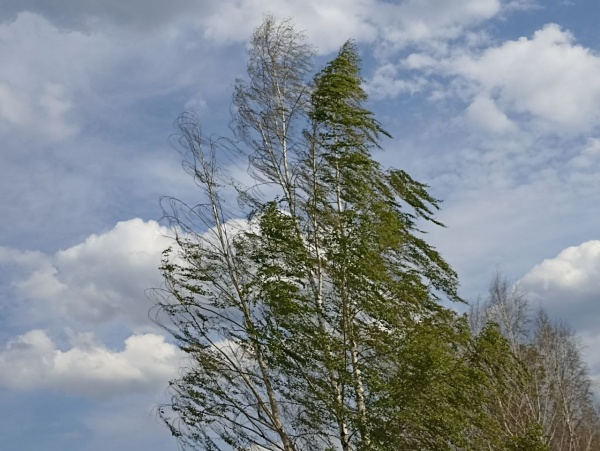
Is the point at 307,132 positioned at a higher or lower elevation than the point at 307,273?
higher

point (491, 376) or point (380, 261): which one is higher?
point (380, 261)

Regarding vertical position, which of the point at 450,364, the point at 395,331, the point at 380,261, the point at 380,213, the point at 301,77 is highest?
the point at 301,77

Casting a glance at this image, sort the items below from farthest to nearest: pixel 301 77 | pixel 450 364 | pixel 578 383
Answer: pixel 578 383 → pixel 301 77 → pixel 450 364

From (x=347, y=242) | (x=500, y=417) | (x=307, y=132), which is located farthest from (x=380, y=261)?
(x=500, y=417)

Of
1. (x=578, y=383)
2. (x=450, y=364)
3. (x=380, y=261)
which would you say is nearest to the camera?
(x=450, y=364)

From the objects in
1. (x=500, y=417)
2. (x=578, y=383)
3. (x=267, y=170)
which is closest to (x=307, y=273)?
(x=267, y=170)

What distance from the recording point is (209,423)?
15.0 metres

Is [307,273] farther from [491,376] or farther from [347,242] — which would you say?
[491,376]

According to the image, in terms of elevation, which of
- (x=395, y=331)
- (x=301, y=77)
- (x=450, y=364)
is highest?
(x=301, y=77)

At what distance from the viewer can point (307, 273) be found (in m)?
15.4

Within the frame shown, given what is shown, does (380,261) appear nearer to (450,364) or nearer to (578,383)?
(450,364)

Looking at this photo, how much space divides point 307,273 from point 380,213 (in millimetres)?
1905

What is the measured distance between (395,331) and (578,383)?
17.6m

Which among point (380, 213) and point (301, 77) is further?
point (301, 77)
